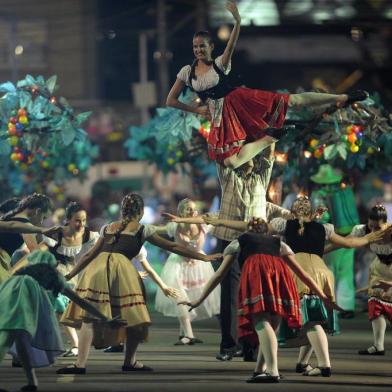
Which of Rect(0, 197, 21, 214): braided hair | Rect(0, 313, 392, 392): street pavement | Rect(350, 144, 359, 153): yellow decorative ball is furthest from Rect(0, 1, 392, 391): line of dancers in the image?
Rect(350, 144, 359, 153): yellow decorative ball

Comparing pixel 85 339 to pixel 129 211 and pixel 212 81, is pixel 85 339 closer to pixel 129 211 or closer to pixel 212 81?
pixel 129 211

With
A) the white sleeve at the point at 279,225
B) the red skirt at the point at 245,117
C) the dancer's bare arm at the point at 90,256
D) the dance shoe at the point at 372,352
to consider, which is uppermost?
the red skirt at the point at 245,117

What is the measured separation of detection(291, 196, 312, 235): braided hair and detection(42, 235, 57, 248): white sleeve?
117 inches

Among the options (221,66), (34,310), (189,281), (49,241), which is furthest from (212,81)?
(189,281)

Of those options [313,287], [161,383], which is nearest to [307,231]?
[313,287]

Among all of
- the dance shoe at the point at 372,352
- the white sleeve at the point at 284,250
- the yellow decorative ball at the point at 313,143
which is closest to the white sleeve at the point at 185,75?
the white sleeve at the point at 284,250

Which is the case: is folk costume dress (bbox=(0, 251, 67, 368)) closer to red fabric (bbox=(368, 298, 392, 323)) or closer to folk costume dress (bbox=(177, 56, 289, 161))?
folk costume dress (bbox=(177, 56, 289, 161))

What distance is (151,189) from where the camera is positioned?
161 feet

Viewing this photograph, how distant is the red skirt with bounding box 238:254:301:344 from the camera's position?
1355cm

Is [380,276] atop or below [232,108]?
below

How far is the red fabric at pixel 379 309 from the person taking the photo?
1669 cm

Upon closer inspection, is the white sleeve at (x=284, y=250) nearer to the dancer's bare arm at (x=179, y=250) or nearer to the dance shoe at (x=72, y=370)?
the dancer's bare arm at (x=179, y=250)

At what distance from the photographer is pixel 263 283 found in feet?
44.5

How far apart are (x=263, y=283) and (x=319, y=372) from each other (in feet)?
3.85
